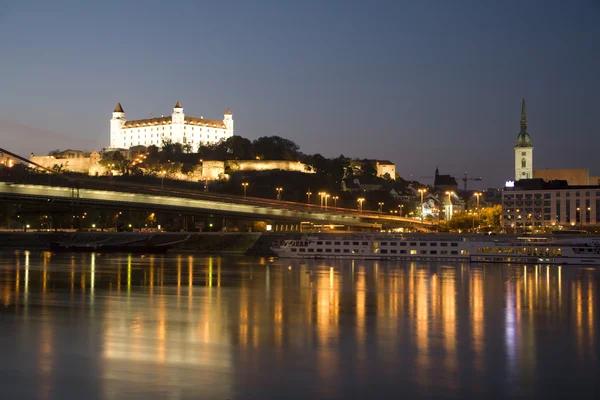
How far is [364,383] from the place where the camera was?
14945 millimetres

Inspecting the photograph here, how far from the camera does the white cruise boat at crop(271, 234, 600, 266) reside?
54844 mm

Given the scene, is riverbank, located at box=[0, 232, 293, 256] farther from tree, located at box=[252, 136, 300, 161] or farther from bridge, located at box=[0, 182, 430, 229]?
tree, located at box=[252, 136, 300, 161]

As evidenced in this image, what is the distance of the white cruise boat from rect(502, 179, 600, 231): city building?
4448cm

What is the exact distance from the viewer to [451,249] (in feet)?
192

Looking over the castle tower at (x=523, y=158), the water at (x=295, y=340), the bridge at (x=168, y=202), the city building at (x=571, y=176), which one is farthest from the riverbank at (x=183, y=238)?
the castle tower at (x=523, y=158)

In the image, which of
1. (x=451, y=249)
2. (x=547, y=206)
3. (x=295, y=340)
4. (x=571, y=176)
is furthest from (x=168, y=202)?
(x=571, y=176)

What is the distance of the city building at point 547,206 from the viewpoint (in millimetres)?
108000

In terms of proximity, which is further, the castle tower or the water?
the castle tower

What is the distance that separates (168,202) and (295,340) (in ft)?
175

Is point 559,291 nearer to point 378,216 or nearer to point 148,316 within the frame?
point 148,316

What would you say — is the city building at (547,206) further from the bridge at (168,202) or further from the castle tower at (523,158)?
the castle tower at (523,158)

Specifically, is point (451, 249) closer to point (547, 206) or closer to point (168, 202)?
point (168, 202)

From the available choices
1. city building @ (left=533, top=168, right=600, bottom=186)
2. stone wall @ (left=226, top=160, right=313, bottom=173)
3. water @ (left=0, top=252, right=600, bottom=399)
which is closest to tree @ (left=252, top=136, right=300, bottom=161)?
stone wall @ (left=226, top=160, right=313, bottom=173)

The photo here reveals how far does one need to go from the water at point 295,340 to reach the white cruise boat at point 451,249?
19.2 m
